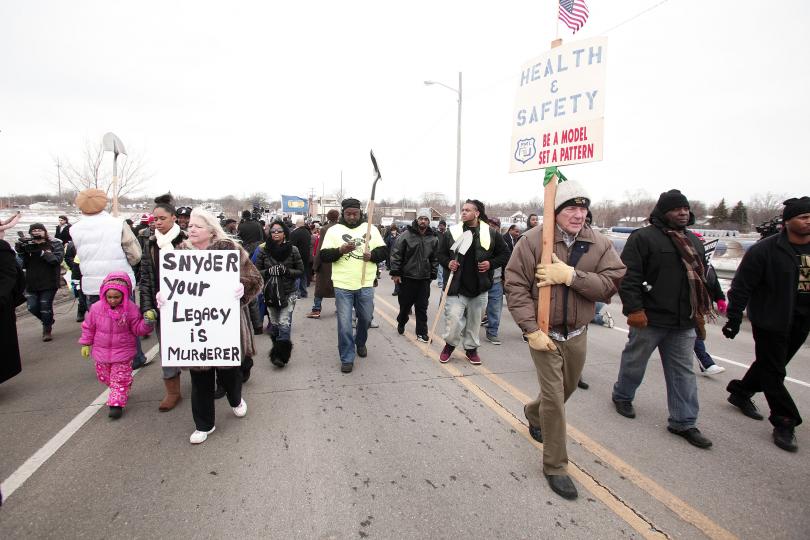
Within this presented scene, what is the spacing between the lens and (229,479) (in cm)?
271

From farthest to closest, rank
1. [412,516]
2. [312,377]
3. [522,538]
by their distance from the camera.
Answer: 1. [312,377]
2. [412,516]
3. [522,538]

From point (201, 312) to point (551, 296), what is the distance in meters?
2.70

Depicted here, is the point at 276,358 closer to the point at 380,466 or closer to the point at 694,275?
the point at 380,466

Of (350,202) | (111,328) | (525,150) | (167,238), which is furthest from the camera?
(350,202)

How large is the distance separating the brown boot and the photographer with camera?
12.7ft

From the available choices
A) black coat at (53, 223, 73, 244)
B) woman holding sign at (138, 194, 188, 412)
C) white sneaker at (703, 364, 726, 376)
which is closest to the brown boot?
woman holding sign at (138, 194, 188, 412)

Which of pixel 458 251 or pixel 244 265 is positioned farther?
pixel 458 251

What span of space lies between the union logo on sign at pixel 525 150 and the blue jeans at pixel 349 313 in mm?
2580

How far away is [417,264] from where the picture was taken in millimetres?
5949

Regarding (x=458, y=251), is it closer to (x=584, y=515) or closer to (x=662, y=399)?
→ (x=662, y=399)

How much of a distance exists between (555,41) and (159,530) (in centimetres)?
400

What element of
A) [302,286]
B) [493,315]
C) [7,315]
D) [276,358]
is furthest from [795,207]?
[302,286]

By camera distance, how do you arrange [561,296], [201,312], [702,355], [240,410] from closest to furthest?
[561,296], [201,312], [240,410], [702,355]

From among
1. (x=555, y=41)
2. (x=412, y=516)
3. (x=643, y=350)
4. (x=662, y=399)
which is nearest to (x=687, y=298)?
(x=643, y=350)
